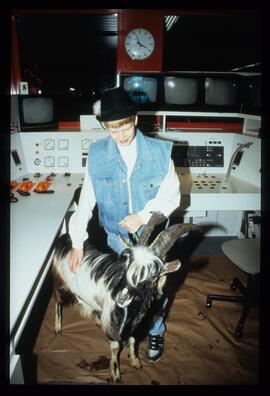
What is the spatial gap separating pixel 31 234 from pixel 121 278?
21.0 inches

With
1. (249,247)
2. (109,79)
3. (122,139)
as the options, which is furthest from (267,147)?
(109,79)

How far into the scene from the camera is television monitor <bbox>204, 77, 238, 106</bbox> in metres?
2.94

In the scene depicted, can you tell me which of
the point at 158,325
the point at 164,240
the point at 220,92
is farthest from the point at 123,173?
the point at 220,92

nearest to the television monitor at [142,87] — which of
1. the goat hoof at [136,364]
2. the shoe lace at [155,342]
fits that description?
the shoe lace at [155,342]

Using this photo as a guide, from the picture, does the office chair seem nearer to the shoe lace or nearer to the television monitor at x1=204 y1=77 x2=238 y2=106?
the shoe lace

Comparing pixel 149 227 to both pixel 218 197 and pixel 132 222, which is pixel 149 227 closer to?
pixel 132 222

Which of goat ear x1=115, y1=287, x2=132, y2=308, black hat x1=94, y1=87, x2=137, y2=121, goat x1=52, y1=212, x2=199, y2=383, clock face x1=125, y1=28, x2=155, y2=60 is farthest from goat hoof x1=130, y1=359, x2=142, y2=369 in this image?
clock face x1=125, y1=28, x2=155, y2=60

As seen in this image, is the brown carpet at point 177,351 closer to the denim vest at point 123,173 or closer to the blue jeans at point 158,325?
the blue jeans at point 158,325

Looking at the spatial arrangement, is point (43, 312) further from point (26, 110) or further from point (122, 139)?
point (26, 110)

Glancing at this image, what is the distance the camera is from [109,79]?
53.4 feet

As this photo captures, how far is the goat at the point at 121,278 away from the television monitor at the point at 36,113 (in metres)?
1.47

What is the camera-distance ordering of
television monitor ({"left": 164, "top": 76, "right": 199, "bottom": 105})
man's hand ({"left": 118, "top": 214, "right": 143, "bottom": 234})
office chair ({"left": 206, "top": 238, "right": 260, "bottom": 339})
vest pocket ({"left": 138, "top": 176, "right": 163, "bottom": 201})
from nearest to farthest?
man's hand ({"left": 118, "top": 214, "right": 143, "bottom": 234}), vest pocket ({"left": 138, "top": 176, "right": 163, "bottom": 201}), office chair ({"left": 206, "top": 238, "right": 260, "bottom": 339}), television monitor ({"left": 164, "top": 76, "right": 199, "bottom": 105})

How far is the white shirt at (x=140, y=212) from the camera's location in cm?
172

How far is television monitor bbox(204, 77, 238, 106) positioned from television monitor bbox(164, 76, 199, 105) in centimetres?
12
